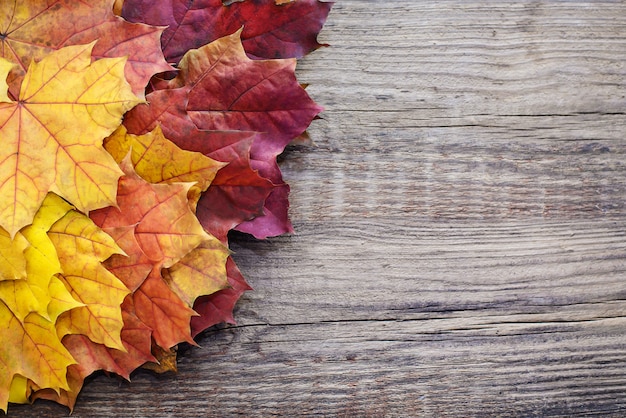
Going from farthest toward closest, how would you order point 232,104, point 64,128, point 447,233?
point 447,233
point 232,104
point 64,128

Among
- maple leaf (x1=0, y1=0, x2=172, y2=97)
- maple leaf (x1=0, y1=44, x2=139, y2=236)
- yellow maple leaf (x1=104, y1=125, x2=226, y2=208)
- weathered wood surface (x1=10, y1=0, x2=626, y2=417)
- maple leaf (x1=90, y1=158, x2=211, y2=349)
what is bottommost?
weathered wood surface (x1=10, y1=0, x2=626, y2=417)

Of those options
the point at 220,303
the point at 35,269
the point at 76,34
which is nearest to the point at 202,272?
the point at 220,303

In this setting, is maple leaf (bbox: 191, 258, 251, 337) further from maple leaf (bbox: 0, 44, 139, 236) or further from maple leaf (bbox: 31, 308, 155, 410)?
maple leaf (bbox: 0, 44, 139, 236)

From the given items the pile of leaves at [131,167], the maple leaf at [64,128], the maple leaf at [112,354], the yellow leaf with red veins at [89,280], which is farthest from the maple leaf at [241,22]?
the maple leaf at [112,354]

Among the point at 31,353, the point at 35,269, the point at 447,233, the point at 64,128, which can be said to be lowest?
the point at 447,233

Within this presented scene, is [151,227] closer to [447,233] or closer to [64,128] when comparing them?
[64,128]

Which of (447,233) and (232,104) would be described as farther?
(447,233)

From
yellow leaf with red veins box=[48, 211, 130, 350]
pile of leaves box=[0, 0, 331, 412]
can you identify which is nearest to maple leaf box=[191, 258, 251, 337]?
pile of leaves box=[0, 0, 331, 412]
